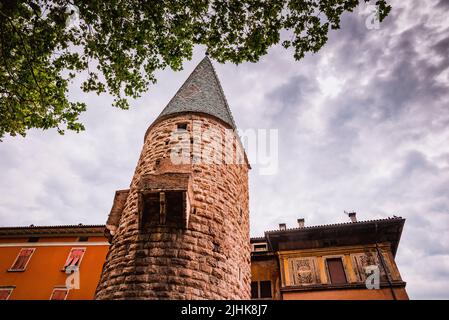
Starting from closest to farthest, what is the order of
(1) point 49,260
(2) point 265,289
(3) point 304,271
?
(3) point 304,271, (2) point 265,289, (1) point 49,260

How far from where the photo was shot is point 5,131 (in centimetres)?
751

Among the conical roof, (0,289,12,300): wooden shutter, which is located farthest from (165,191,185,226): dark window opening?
(0,289,12,300): wooden shutter

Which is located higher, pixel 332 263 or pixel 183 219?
pixel 332 263

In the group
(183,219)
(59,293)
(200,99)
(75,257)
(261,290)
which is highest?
(200,99)

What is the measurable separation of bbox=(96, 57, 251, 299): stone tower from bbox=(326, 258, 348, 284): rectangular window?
5879mm

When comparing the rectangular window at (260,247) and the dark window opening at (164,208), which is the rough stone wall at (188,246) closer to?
the dark window opening at (164,208)

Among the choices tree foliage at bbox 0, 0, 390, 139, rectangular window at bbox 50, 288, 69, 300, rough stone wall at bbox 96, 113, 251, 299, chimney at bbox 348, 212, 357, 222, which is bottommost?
rough stone wall at bbox 96, 113, 251, 299

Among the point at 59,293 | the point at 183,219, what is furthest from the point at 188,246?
the point at 59,293

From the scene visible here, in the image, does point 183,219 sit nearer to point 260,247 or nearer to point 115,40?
point 115,40

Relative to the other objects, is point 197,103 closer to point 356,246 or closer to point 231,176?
point 231,176

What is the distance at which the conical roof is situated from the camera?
9.36m

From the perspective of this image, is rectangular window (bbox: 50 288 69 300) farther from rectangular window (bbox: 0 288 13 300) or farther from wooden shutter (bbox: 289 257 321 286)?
wooden shutter (bbox: 289 257 321 286)

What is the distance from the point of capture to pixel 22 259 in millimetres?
18047

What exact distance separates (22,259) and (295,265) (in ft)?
56.6
